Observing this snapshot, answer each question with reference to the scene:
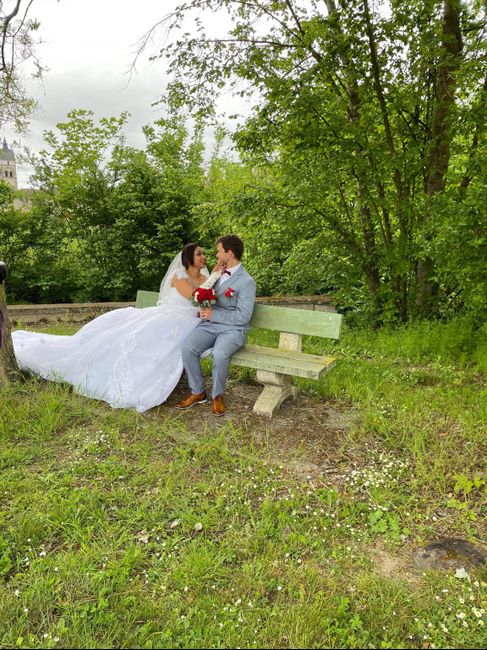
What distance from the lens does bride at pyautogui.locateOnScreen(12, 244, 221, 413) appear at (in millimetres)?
4008

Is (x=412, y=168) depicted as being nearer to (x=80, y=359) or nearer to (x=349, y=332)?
(x=349, y=332)

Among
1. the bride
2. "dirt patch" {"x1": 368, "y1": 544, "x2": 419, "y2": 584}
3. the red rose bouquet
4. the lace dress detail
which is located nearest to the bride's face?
the bride

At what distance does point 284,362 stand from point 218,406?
0.71 m

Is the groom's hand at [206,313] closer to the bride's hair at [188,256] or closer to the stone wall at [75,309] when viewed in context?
the bride's hair at [188,256]

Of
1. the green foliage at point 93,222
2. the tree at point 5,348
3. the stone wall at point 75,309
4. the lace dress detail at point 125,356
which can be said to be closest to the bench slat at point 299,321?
the lace dress detail at point 125,356

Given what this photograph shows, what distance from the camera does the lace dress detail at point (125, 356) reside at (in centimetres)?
399

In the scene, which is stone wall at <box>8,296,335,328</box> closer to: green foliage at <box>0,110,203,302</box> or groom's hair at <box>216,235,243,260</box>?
green foliage at <box>0,110,203,302</box>

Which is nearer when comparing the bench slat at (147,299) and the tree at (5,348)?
the tree at (5,348)

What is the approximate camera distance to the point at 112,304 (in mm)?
8336

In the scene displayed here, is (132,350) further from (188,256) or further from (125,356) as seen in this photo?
(188,256)

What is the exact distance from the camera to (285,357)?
396 cm

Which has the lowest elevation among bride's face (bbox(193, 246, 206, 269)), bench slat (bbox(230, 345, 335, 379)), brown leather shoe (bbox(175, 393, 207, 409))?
brown leather shoe (bbox(175, 393, 207, 409))

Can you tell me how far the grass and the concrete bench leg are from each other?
380 millimetres

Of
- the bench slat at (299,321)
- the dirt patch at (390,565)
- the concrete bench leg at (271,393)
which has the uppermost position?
the bench slat at (299,321)
